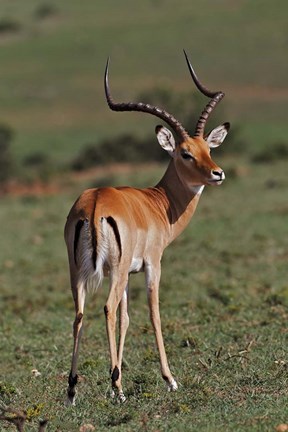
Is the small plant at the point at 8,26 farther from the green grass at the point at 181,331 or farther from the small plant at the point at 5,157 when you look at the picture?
the green grass at the point at 181,331

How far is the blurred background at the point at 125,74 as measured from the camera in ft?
105

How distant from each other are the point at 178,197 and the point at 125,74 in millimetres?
41251

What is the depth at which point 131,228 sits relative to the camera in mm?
6844

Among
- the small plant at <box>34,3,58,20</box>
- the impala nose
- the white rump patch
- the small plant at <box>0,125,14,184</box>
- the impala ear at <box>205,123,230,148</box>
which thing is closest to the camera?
the white rump patch

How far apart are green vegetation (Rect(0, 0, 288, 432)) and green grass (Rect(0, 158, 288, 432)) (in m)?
0.02

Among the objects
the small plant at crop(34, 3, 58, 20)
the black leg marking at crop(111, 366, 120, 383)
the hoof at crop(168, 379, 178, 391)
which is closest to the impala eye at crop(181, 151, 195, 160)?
the hoof at crop(168, 379, 178, 391)

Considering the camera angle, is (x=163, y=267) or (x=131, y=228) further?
(x=163, y=267)

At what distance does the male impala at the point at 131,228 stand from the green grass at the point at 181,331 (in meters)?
0.44

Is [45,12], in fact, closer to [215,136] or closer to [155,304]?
[215,136]

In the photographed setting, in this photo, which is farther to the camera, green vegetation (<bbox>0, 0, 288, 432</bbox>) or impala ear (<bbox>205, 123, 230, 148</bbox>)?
A: impala ear (<bbox>205, 123, 230, 148</bbox>)

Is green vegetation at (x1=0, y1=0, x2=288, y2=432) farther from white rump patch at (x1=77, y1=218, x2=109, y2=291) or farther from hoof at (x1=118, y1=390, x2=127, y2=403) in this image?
white rump patch at (x1=77, y1=218, x2=109, y2=291)

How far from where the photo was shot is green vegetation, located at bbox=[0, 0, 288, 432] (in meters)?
6.62

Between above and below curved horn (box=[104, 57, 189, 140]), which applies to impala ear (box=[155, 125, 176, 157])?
below

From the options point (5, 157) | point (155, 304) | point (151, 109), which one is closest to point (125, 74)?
point (5, 157)
